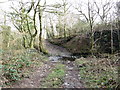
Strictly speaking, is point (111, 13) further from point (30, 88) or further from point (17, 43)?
point (30, 88)

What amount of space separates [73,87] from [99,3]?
37.7 ft

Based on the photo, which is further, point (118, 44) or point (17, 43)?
point (118, 44)

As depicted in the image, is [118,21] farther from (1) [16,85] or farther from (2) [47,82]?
(1) [16,85]

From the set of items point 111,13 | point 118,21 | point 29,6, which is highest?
point 29,6

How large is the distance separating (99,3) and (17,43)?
1020 centimetres

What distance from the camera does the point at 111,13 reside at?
13.8m

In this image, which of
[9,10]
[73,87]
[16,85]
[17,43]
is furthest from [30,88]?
[9,10]

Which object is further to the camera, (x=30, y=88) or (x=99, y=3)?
(x=99, y=3)

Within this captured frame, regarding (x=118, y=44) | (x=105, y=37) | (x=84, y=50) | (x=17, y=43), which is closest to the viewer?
(x=17, y=43)

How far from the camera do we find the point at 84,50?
15.7 m

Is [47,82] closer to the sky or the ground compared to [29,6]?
closer to the ground

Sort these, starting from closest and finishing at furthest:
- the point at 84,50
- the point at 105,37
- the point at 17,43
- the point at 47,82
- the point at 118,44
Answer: the point at 47,82, the point at 17,43, the point at 118,44, the point at 105,37, the point at 84,50

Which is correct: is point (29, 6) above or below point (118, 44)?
above

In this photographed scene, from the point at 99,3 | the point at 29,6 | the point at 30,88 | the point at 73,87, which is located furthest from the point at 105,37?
the point at 30,88
